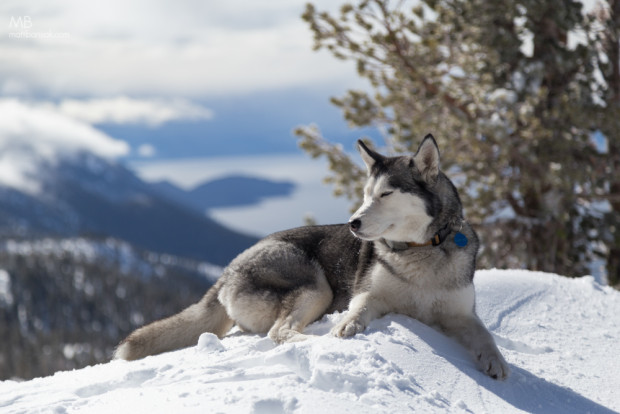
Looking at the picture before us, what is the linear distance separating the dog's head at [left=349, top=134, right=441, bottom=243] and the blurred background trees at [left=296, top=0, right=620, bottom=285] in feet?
20.9

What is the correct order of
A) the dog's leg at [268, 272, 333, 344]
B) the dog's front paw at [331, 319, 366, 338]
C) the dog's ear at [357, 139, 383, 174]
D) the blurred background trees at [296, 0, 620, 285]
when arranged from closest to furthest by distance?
the dog's front paw at [331, 319, 366, 338]
the dog's leg at [268, 272, 333, 344]
the dog's ear at [357, 139, 383, 174]
the blurred background trees at [296, 0, 620, 285]

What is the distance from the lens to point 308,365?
14.3 feet

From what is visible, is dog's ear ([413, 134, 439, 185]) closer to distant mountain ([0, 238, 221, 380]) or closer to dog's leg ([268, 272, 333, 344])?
dog's leg ([268, 272, 333, 344])

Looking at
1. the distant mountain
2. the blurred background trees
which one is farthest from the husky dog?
the distant mountain

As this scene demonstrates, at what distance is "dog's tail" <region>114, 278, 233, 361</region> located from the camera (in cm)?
586

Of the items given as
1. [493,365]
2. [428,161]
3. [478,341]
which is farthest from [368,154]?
[493,365]

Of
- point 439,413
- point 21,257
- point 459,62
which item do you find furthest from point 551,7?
point 21,257

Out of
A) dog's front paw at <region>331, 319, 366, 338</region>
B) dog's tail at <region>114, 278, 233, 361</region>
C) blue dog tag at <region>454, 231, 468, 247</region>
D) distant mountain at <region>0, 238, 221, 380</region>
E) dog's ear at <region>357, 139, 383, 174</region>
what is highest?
dog's ear at <region>357, 139, 383, 174</region>

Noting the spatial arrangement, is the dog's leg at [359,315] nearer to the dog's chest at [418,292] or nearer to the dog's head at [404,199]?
the dog's chest at [418,292]

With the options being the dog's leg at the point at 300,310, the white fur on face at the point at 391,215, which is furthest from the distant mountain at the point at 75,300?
the white fur on face at the point at 391,215

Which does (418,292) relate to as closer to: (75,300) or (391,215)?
(391,215)

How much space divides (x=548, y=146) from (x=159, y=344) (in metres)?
8.84

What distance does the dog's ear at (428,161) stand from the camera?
16.6 ft

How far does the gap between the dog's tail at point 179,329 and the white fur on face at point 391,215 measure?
2.04 m
